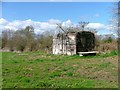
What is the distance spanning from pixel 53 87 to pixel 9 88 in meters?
1.29

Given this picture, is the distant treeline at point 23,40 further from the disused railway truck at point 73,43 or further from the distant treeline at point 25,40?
the disused railway truck at point 73,43

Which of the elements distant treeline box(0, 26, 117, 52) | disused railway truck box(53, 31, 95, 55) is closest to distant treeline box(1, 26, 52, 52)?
distant treeline box(0, 26, 117, 52)

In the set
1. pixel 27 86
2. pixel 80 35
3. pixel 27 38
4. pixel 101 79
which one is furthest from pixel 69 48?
pixel 27 86

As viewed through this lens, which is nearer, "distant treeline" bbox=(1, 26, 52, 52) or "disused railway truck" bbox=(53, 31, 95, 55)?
"disused railway truck" bbox=(53, 31, 95, 55)

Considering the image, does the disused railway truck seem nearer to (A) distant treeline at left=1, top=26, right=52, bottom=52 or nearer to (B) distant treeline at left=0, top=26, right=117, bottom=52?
(B) distant treeline at left=0, top=26, right=117, bottom=52

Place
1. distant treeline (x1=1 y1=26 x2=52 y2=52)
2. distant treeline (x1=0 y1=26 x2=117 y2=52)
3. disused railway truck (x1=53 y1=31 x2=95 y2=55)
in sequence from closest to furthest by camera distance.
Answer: disused railway truck (x1=53 y1=31 x2=95 y2=55), distant treeline (x1=0 y1=26 x2=117 y2=52), distant treeline (x1=1 y1=26 x2=52 y2=52)

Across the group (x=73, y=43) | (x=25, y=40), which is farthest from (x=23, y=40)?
(x=73, y=43)

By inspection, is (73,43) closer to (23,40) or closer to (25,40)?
(25,40)

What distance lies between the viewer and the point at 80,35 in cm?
2525

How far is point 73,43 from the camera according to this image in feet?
81.1

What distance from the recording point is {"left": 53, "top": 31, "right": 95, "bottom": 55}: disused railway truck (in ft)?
80.6

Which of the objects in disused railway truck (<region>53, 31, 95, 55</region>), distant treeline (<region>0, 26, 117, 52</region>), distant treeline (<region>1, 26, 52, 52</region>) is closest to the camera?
disused railway truck (<region>53, 31, 95, 55</region>)

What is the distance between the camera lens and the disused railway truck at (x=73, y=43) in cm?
2458

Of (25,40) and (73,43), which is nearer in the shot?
(73,43)
